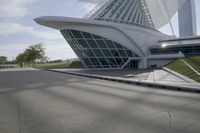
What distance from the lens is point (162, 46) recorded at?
2126 inches

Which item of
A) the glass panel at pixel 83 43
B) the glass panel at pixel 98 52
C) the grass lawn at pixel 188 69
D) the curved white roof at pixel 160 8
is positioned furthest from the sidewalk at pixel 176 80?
the curved white roof at pixel 160 8

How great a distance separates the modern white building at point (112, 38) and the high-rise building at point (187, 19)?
7814cm

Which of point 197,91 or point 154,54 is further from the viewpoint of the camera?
point 154,54

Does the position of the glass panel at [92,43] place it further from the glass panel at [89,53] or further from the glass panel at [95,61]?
the glass panel at [95,61]

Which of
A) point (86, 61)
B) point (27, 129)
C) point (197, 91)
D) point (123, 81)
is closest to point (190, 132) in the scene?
point (27, 129)

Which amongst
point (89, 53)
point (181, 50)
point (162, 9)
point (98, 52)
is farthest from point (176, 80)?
point (162, 9)

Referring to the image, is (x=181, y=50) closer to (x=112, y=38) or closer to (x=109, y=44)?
(x=112, y=38)

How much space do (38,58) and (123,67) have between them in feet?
176

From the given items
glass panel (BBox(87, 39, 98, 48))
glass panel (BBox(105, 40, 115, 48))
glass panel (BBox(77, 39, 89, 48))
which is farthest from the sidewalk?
glass panel (BBox(77, 39, 89, 48))

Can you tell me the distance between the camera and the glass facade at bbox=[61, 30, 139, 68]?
158ft

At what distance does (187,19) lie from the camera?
128 m

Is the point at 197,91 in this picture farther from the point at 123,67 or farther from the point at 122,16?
the point at 122,16

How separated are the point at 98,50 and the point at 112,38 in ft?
13.2

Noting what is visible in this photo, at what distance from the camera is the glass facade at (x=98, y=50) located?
48.1 metres
